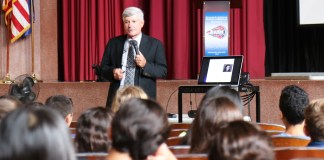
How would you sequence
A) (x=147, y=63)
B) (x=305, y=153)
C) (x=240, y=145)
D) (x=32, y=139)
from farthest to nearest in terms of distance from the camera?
(x=147, y=63), (x=305, y=153), (x=240, y=145), (x=32, y=139)

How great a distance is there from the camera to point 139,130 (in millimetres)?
1962

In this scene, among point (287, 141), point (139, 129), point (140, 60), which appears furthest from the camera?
point (140, 60)

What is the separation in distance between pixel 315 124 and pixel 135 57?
2444 mm

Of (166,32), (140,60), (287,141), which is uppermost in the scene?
(166,32)

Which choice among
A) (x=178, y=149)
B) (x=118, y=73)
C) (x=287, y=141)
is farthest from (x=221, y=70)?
(x=178, y=149)

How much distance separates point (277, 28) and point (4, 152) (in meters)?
8.79

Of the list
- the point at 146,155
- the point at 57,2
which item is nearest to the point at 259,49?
the point at 57,2

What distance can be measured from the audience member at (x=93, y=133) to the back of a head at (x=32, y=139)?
146cm

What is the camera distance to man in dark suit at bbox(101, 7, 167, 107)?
17.7 ft

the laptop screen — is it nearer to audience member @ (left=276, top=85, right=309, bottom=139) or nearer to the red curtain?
audience member @ (left=276, top=85, right=309, bottom=139)

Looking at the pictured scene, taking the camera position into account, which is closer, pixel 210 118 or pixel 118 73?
pixel 210 118

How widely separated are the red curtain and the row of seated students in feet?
17.5

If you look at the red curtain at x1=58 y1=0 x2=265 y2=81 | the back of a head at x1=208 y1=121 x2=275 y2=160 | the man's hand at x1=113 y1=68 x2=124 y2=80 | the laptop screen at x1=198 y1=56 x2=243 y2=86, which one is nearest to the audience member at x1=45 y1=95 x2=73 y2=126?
the man's hand at x1=113 y1=68 x2=124 y2=80

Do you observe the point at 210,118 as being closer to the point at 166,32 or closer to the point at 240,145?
the point at 240,145
